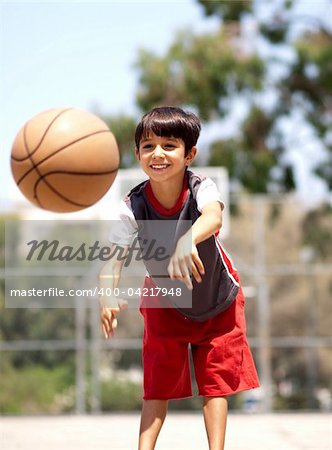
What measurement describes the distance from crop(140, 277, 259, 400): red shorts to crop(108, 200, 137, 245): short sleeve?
12.3 inches

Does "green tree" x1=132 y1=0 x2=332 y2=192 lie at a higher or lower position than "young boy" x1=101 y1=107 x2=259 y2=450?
higher

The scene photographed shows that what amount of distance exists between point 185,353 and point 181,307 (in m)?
0.20

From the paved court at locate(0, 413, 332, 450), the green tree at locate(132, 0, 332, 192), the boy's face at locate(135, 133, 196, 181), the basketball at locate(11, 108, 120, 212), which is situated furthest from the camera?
the green tree at locate(132, 0, 332, 192)

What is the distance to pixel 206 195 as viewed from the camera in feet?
11.3

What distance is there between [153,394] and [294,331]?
46.7ft

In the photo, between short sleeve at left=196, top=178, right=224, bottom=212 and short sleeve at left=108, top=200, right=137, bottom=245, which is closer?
short sleeve at left=196, top=178, right=224, bottom=212

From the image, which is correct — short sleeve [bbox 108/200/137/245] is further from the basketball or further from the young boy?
the basketball

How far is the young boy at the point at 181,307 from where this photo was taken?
3516mm

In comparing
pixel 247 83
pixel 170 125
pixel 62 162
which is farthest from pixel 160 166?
pixel 247 83

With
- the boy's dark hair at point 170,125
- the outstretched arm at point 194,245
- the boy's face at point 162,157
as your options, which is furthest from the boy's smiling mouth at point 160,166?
the outstretched arm at point 194,245

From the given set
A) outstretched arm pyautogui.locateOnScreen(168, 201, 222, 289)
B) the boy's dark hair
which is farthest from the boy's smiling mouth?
outstretched arm pyautogui.locateOnScreen(168, 201, 222, 289)

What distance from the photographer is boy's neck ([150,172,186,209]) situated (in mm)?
3541

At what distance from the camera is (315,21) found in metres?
17.2

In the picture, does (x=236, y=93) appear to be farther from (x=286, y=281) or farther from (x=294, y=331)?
(x=294, y=331)
